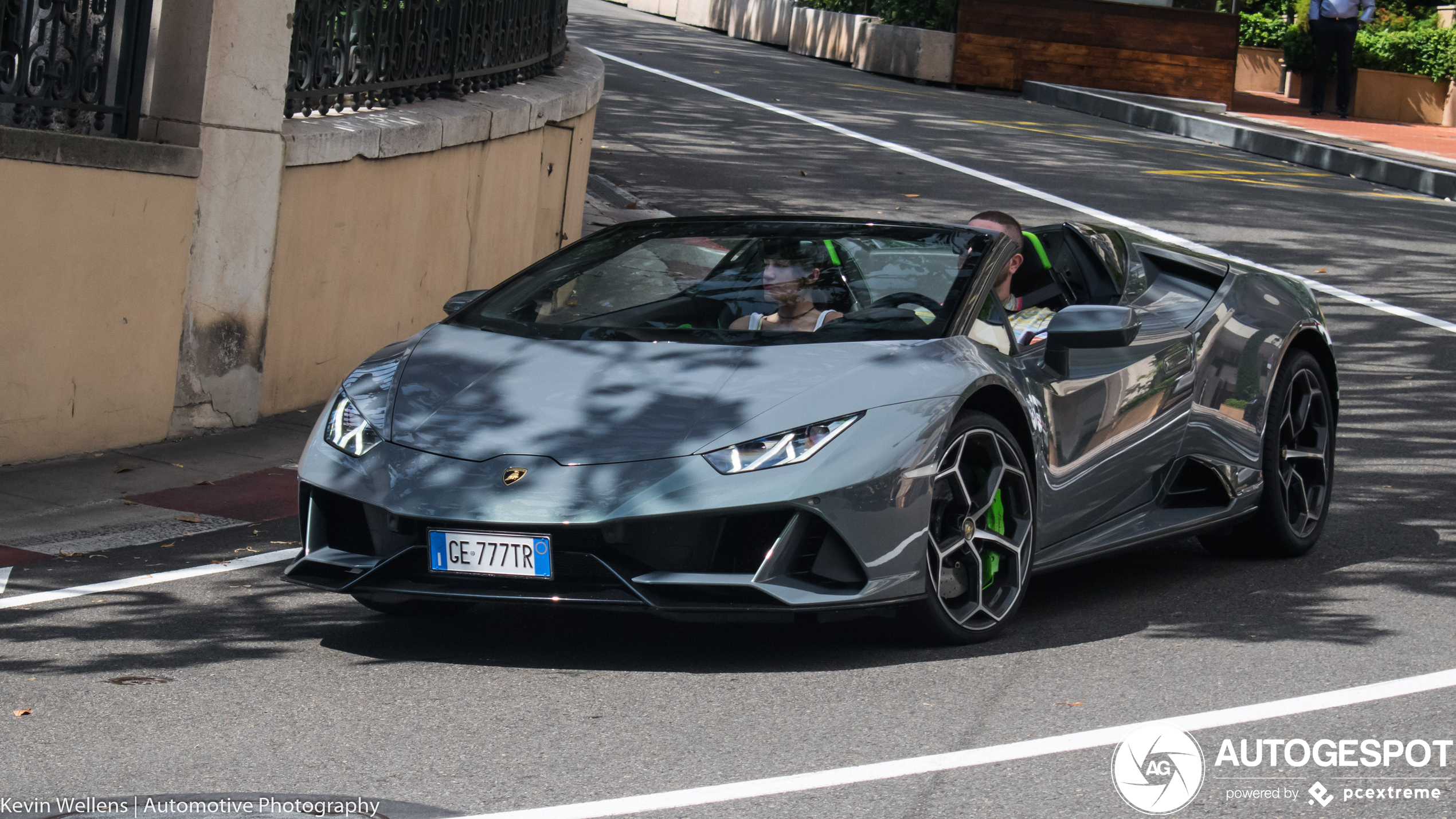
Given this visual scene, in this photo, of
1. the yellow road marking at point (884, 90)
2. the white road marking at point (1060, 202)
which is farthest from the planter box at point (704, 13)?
the yellow road marking at point (884, 90)

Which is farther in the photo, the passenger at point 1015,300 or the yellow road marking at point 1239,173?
the yellow road marking at point 1239,173

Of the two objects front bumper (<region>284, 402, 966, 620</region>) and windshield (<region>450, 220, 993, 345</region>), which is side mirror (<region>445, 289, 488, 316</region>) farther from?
front bumper (<region>284, 402, 966, 620</region>)

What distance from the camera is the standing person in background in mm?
26781

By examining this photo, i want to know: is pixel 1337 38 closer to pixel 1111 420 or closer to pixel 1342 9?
pixel 1342 9

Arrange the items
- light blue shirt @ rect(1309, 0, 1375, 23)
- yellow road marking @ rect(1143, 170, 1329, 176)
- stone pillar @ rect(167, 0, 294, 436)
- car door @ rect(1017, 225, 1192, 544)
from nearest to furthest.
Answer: car door @ rect(1017, 225, 1192, 544)
stone pillar @ rect(167, 0, 294, 436)
yellow road marking @ rect(1143, 170, 1329, 176)
light blue shirt @ rect(1309, 0, 1375, 23)

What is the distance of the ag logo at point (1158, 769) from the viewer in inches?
158

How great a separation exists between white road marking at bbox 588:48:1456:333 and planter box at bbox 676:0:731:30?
11.0 meters

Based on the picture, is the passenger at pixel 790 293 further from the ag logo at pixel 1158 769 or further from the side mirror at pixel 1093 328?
the ag logo at pixel 1158 769

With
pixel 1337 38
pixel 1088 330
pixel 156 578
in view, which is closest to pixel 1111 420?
pixel 1088 330

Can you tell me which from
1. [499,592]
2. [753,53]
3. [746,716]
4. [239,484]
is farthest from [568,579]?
[753,53]

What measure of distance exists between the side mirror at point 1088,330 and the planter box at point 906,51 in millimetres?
24090

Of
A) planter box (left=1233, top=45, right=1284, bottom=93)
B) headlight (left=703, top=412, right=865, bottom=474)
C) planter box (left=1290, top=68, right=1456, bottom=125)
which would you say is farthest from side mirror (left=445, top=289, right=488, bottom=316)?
planter box (left=1233, top=45, right=1284, bottom=93)

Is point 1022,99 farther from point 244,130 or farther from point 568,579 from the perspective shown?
point 568,579

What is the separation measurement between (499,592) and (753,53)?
Answer: 29688mm
